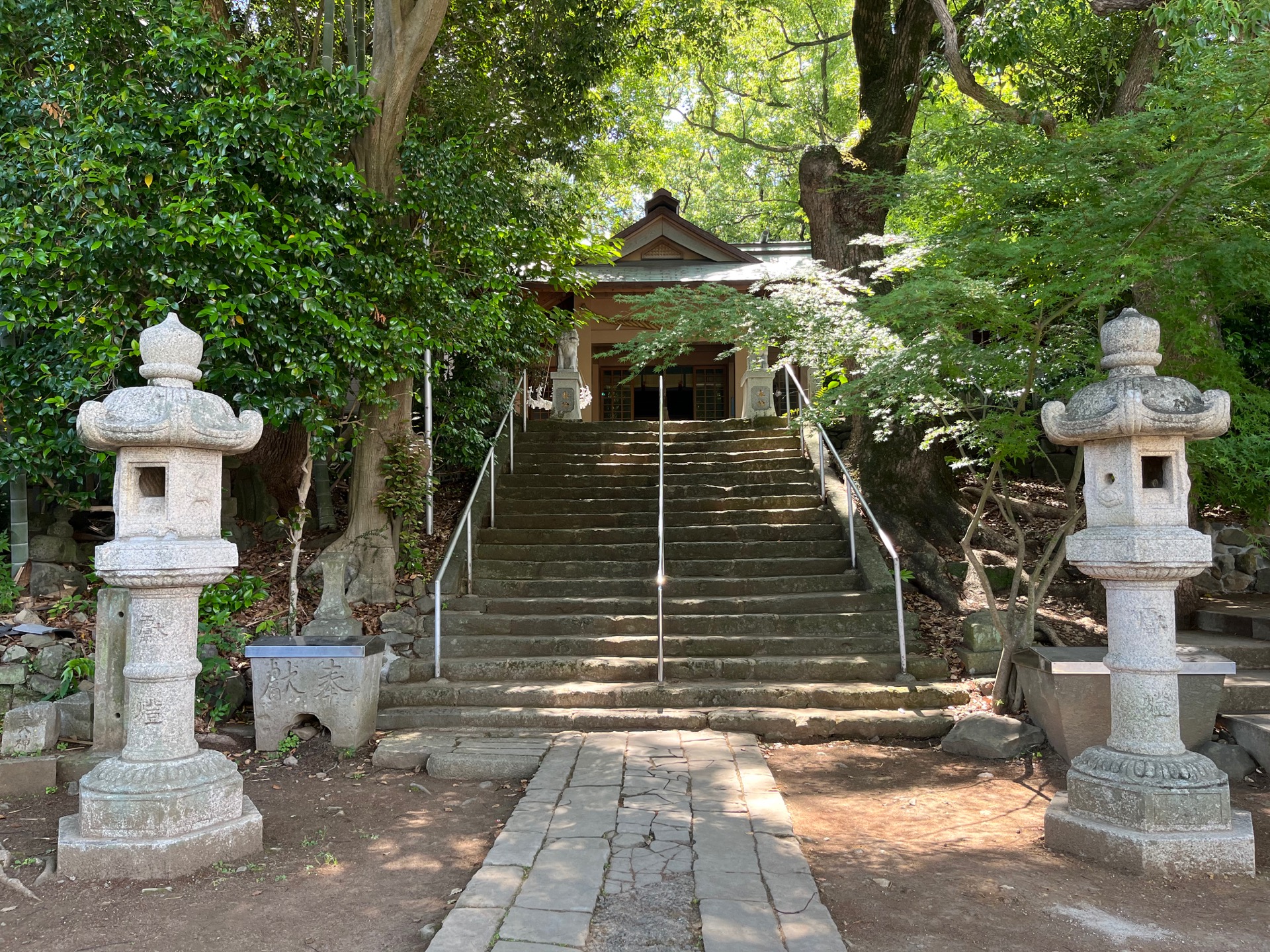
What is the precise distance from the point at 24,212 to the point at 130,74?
59.8 inches

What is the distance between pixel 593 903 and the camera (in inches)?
130

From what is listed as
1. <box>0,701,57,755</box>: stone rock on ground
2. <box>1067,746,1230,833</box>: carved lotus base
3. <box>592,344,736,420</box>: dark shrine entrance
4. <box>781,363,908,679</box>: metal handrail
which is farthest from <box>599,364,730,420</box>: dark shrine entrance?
<box>1067,746,1230,833</box>: carved lotus base

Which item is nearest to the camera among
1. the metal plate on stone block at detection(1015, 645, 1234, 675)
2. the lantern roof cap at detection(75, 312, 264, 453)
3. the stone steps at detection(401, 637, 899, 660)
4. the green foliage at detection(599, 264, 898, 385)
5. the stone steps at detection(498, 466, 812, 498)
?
the lantern roof cap at detection(75, 312, 264, 453)

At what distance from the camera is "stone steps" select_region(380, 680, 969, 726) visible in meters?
6.27

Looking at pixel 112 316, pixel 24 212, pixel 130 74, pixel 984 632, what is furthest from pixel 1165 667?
pixel 130 74

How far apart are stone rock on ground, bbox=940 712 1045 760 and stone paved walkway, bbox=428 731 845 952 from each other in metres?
1.44

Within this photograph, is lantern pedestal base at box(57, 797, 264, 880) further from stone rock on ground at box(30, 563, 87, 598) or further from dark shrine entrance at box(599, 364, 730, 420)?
dark shrine entrance at box(599, 364, 730, 420)

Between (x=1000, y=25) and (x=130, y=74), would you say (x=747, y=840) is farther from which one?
(x=1000, y=25)

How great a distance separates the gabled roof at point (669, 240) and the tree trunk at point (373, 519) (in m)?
7.44

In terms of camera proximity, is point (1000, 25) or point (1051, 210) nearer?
point (1051, 210)

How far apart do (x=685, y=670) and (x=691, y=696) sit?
41cm

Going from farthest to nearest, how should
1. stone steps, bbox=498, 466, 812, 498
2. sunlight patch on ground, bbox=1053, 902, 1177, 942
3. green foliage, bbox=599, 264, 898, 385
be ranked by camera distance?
stone steps, bbox=498, 466, 812, 498, green foliage, bbox=599, 264, 898, 385, sunlight patch on ground, bbox=1053, 902, 1177, 942

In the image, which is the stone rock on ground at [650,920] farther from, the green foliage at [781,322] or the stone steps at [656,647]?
the green foliage at [781,322]

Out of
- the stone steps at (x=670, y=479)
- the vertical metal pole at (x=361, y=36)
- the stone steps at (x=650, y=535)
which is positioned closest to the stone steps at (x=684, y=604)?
the stone steps at (x=650, y=535)
